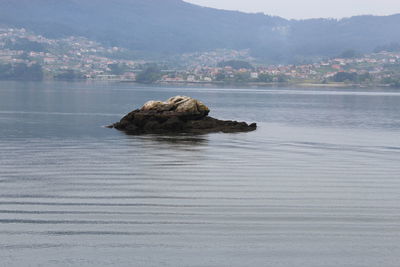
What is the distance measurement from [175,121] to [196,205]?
3065 centimetres

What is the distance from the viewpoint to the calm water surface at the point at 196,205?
55.6 feet

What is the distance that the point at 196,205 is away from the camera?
22.5 meters

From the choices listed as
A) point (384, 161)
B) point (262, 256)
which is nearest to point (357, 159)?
point (384, 161)

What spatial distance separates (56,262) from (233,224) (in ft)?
19.4

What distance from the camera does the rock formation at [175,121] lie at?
52562 millimetres

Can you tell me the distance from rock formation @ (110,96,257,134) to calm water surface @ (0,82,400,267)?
981 centimetres

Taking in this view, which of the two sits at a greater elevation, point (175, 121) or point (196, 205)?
point (175, 121)

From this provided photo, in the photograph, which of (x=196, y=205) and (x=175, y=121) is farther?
(x=175, y=121)

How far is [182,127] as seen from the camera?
5281 cm

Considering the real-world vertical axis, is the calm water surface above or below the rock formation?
below

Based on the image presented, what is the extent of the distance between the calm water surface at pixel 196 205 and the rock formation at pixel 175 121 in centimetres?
981

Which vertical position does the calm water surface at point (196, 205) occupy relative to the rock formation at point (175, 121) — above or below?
below

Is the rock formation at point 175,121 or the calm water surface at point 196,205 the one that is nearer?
the calm water surface at point 196,205

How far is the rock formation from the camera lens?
172 feet
